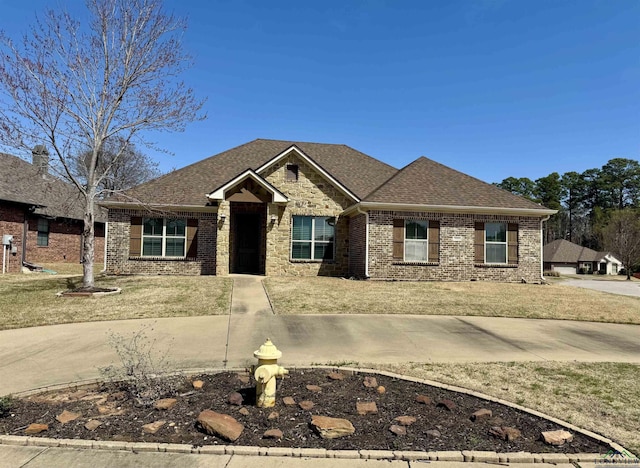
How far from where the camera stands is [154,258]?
18125 millimetres

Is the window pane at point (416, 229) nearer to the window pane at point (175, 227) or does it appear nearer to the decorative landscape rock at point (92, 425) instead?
the window pane at point (175, 227)

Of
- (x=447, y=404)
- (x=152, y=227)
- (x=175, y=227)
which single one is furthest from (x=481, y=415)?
(x=152, y=227)

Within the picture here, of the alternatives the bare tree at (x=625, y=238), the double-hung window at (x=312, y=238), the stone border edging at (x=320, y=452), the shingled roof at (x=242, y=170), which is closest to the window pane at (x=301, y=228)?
the double-hung window at (x=312, y=238)

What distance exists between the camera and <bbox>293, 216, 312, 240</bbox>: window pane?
60.1 ft

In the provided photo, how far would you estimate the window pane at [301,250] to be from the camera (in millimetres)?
18281

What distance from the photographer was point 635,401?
496 centimetres

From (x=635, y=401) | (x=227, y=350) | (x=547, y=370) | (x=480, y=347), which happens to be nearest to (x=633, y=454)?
Result: (x=635, y=401)

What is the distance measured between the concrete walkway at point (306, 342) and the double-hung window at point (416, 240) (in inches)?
275

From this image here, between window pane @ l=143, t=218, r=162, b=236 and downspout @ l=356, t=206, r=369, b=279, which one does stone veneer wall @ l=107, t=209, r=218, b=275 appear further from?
downspout @ l=356, t=206, r=369, b=279

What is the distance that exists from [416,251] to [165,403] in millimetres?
14279

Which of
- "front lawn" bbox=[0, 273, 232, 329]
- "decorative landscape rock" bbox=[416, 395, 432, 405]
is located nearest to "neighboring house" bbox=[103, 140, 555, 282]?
"front lawn" bbox=[0, 273, 232, 329]

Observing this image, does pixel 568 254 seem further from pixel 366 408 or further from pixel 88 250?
pixel 366 408

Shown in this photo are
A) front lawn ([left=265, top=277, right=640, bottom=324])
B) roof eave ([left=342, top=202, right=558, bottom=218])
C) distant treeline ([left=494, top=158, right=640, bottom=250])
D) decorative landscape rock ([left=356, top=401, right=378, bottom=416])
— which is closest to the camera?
decorative landscape rock ([left=356, top=401, right=378, bottom=416])

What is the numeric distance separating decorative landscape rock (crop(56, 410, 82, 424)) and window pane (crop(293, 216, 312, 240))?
14.3 meters
